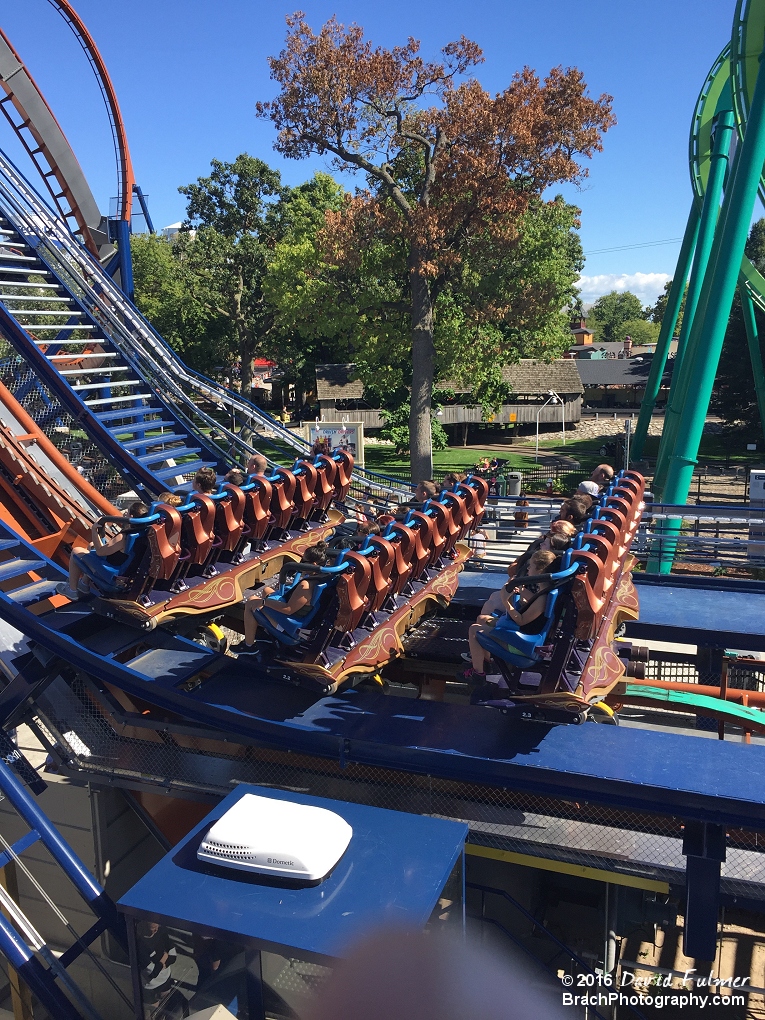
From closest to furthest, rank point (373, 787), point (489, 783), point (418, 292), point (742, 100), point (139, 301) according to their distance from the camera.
Result: point (489, 783)
point (373, 787)
point (742, 100)
point (418, 292)
point (139, 301)

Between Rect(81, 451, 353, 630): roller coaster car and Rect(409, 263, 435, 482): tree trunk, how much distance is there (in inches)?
315

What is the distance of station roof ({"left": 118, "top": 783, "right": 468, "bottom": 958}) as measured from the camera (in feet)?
11.9

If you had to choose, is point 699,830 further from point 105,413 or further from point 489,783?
point 105,413

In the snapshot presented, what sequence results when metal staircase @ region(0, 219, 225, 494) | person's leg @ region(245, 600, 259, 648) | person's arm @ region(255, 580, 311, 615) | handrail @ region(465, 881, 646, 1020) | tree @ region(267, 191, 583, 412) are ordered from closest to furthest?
handrail @ region(465, 881, 646, 1020)
person's arm @ region(255, 580, 311, 615)
person's leg @ region(245, 600, 259, 648)
metal staircase @ region(0, 219, 225, 494)
tree @ region(267, 191, 583, 412)

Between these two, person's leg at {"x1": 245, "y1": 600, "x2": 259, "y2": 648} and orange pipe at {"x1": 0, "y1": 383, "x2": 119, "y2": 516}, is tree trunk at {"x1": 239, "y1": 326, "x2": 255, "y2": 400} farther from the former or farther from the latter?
person's leg at {"x1": 245, "y1": 600, "x2": 259, "y2": 648}

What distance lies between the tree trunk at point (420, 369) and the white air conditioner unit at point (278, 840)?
13279 mm

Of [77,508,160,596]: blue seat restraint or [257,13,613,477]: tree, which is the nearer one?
[77,508,160,596]: blue seat restraint

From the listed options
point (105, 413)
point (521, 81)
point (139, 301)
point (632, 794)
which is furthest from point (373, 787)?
point (139, 301)

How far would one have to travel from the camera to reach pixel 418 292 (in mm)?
16859

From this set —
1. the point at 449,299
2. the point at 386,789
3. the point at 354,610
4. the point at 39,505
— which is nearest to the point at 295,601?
the point at 354,610

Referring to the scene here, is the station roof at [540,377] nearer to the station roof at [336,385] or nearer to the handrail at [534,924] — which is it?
the station roof at [336,385]

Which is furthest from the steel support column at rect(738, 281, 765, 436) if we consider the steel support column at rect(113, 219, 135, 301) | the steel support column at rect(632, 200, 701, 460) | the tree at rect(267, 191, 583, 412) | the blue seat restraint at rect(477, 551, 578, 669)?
the blue seat restraint at rect(477, 551, 578, 669)

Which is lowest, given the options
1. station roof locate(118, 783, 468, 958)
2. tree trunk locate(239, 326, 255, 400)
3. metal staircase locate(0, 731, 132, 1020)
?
metal staircase locate(0, 731, 132, 1020)

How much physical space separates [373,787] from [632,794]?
1762 mm
